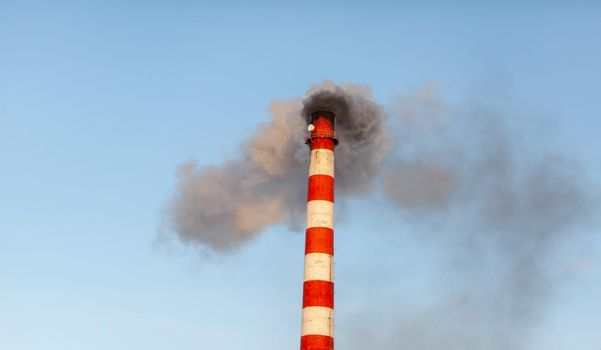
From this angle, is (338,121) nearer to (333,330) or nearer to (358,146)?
(358,146)

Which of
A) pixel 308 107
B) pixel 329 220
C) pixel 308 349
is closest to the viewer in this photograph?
pixel 308 349

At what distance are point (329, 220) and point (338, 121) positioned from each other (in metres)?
6.49

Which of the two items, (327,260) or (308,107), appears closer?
(327,260)

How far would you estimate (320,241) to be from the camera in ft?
122

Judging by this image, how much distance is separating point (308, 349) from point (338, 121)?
13.0 meters

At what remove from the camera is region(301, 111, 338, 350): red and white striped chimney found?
118 feet

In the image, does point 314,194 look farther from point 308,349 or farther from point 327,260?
point 308,349

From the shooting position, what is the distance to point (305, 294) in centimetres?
3669

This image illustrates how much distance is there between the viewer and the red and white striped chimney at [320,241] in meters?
35.8

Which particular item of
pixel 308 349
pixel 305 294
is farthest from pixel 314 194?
pixel 308 349

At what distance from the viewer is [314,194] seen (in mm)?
38094

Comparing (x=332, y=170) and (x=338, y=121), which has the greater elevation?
(x=338, y=121)

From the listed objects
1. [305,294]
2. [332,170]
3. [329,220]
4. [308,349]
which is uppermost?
[332,170]

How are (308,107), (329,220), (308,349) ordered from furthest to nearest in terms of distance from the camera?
(308,107) → (329,220) → (308,349)
